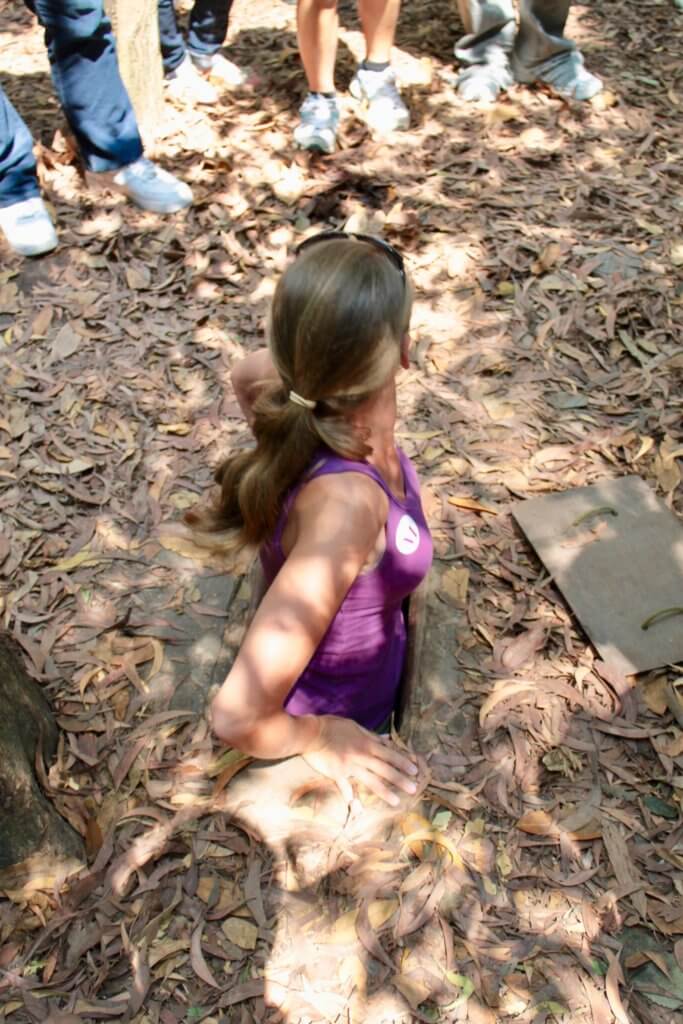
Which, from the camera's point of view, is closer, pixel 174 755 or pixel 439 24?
pixel 174 755

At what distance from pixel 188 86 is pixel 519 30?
2.23 m

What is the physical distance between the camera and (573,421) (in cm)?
358

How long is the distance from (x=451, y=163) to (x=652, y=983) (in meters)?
4.39

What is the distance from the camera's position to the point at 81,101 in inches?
170

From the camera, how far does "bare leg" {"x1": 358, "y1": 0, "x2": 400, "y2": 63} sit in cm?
496

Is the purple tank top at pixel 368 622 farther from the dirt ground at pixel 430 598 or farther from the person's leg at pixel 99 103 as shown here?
the person's leg at pixel 99 103

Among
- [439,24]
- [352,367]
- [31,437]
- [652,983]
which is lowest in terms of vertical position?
[652,983]

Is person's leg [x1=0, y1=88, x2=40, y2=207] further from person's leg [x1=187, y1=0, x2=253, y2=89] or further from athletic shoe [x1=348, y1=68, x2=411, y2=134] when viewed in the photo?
athletic shoe [x1=348, y1=68, x2=411, y2=134]

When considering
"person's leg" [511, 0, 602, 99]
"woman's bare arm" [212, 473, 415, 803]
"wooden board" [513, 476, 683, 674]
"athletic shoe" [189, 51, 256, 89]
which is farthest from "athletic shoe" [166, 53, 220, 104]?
"woman's bare arm" [212, 473, 415, 803]

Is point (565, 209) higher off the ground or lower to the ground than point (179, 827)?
higher

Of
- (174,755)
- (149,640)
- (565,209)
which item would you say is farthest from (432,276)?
(174,755)

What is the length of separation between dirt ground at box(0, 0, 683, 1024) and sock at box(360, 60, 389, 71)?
0.26 metres

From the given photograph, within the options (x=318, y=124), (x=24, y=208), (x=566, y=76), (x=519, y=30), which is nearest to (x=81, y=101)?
(x=24, y=208)

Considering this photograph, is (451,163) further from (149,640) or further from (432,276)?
(149,640)
